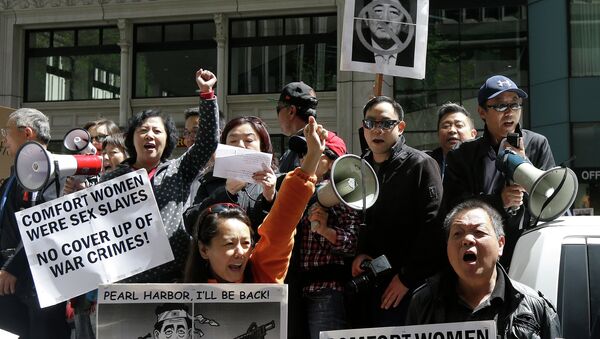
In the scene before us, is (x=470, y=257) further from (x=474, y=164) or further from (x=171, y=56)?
(x=171, y=56)

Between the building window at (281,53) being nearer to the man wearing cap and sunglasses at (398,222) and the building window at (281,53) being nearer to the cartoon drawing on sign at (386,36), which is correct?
the cartoon drawing on sign at (386,36)

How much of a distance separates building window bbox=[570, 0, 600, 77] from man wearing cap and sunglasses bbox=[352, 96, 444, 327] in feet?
53.4

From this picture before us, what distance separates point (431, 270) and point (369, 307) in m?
0.43

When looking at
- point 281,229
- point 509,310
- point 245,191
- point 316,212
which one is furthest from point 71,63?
point 509,310

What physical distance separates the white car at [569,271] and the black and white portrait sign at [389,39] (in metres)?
1.98

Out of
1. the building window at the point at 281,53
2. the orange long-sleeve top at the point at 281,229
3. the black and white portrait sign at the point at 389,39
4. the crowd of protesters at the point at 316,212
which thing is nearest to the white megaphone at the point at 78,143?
the crowd of protesters at the point at 316,212

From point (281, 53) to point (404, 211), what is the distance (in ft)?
55.1

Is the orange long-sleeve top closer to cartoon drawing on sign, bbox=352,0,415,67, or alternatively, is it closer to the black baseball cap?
the black baseball cap

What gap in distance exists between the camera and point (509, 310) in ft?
9.10

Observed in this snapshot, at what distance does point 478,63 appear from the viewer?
62.8 feet

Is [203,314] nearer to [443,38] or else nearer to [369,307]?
→ [369,307]

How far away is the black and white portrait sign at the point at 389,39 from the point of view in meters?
5.11

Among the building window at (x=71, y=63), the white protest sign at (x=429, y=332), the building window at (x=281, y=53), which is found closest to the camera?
the white protest sign at (x=429, y=332)

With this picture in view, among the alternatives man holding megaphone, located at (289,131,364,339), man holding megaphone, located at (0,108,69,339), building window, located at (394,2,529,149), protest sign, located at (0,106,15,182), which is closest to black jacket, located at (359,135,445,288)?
man holding megaphone, located at (289,131,364,339)
